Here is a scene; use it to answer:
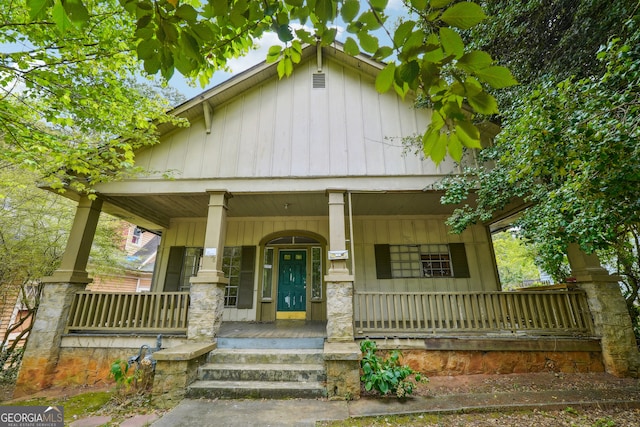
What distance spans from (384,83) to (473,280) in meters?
7.24

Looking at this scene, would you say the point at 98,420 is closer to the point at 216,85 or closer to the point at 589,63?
the point at 216,85

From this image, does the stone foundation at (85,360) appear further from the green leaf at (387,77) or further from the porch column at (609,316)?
the porch column at (609,316)

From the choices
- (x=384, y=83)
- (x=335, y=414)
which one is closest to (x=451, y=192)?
(x=335, y=414)

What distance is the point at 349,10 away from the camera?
1.07 m

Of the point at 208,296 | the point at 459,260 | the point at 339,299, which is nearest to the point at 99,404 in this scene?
the point at 208,296

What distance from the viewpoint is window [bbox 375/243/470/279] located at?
710 centimetres

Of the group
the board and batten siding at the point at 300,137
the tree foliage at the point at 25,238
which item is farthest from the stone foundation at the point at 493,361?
the tree foliage at the point at 25,238

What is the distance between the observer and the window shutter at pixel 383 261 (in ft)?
23.4

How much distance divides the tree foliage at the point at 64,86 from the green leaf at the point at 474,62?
363 cm

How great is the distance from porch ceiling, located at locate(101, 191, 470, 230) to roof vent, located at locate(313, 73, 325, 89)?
2.36 metres

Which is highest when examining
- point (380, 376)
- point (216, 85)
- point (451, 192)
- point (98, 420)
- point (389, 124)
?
point (216, 85)

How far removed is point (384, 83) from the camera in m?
1.04

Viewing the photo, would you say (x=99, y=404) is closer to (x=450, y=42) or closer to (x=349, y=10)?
(x=349, y=10)

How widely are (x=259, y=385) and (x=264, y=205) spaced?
378 cm
